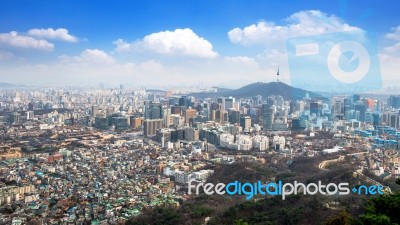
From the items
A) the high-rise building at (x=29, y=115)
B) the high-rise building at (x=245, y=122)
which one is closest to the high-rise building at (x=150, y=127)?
the high-rise building at (x=245, y=122)

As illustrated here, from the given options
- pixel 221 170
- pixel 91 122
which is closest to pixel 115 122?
pixel 91 122

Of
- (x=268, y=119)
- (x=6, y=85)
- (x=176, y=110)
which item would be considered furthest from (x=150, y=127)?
(x=6, y=85)

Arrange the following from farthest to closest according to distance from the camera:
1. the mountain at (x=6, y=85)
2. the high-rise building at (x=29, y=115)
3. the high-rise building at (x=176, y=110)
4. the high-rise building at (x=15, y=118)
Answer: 1. the high-rise building at (x=176, y=110)
2. the mountain at (x=6, y=85)
3. the high-rise building at (x=29, y=115)
4. the high-rise building at (x=15, y=118)

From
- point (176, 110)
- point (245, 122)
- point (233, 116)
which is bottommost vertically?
point (245, 122)

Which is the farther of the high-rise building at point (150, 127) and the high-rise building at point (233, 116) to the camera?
the high-rise building at point (233, 116)

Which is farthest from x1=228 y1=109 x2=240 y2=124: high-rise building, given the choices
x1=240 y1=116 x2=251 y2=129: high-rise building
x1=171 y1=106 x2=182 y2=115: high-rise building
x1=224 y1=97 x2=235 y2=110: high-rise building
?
x1=171 y1=106 x2=182 y2=115: high-rise building

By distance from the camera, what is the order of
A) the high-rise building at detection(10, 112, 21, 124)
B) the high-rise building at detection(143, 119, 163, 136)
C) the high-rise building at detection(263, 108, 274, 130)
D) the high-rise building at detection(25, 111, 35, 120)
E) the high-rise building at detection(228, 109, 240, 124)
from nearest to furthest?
the high-rise building at detection(143, 119, 163, 136) < the high-rise building at detection(263, 108, 274, 130) < the high-rise building at detection(10, 112, 21, 124) < the high-rise building at detection(228, 109, 240, 124) < the high-rise building at detection(25, 111, 35, 120)

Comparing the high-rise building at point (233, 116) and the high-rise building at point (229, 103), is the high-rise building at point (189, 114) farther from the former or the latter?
the high-rise building at point (229, 103)

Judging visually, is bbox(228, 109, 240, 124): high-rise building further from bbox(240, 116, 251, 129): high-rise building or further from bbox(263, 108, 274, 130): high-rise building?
bbox(263, 108, 274, 130): high-rise building

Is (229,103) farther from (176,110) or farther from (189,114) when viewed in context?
(176,110)

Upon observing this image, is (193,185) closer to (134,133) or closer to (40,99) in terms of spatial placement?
(134,133)

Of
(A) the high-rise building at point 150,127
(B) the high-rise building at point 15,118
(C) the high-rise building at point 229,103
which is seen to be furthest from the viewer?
(C) the high-rise building at point 229,103
